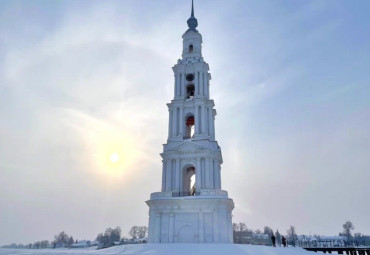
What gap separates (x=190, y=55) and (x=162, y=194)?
19.0 m

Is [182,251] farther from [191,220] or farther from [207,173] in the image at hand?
[207,173]

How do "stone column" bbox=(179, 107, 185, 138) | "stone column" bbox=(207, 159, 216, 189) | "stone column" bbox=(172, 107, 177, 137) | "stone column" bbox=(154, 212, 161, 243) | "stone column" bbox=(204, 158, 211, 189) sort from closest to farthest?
"stone column" bbox=(154, 212, 161, 243) < "stone column" bbox=(204, 158, 211, 189) < "stone column" bbox=(207, 159, 216, 189) < "stone column" bbox=(179, 107, 185, 138) < "stone column" bbox=(172, 107, 177, 137)

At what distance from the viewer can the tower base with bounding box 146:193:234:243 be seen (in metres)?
29.8

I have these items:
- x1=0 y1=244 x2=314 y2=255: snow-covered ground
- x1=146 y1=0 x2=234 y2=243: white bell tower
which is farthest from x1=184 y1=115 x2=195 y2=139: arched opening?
x1=0 y1=244 x2=314 y2=255: snow-covered ground

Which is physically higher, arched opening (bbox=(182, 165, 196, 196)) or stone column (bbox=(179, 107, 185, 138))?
stone column (bbox=(179, 107, 185, 138))

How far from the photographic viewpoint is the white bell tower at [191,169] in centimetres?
3023

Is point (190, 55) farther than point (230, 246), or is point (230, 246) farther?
point (190, 55)

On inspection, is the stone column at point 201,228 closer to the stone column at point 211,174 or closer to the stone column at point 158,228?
the stone column at point 211,174

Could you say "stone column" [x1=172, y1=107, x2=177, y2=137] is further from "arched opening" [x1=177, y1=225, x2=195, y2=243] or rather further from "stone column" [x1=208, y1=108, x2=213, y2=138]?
"arched opening" [x1=177, y1=225, x2=195, y2=243]

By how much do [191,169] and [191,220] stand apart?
759 cm

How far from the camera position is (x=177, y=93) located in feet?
128

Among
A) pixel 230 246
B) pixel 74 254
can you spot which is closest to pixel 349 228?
pixel 230 246

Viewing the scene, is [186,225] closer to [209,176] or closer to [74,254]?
[209,176]

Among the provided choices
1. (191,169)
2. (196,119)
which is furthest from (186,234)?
(196,119)
